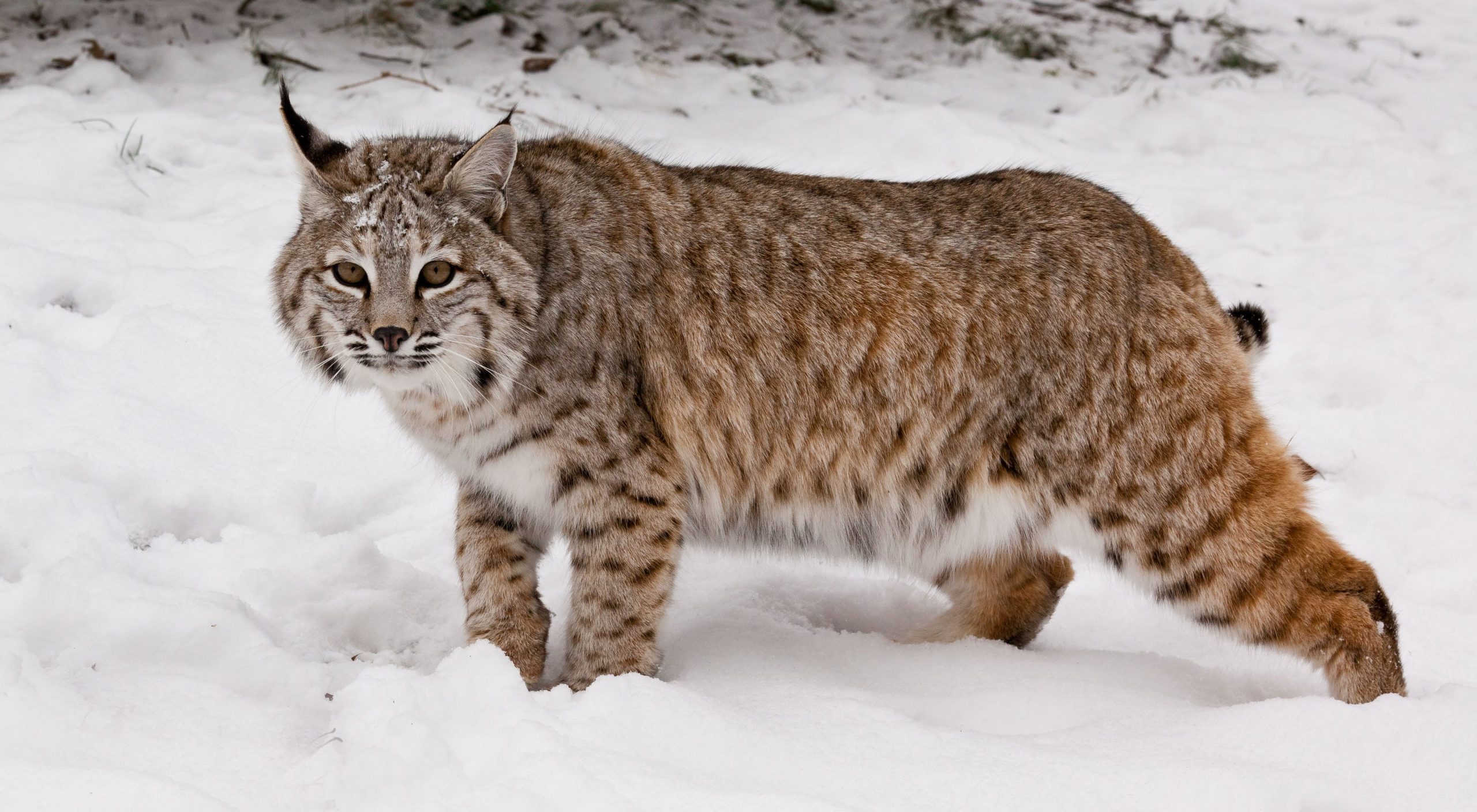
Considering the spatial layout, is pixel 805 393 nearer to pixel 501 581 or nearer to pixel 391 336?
pixel 501 581

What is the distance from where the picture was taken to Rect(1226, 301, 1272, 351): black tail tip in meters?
4.35

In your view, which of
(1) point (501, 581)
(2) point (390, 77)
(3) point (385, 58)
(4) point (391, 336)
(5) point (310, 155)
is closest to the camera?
(4) point (391, 336)

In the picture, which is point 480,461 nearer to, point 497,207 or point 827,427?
point 497,207

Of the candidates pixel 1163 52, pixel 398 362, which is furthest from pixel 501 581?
pixel 1163 52

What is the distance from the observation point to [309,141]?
3.81 m

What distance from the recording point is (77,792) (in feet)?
8.95

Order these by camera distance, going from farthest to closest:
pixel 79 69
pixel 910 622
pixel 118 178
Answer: pixel 79 69 → pixel 118 178 → pixel 910 622

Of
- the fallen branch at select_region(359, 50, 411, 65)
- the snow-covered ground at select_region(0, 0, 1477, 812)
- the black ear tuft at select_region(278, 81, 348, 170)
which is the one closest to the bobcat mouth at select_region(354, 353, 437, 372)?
the black ear tuft at select_region(278, 81, 348, 170)

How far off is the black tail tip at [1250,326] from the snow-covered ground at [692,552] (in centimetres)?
88

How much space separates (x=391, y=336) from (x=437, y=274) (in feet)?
0.74

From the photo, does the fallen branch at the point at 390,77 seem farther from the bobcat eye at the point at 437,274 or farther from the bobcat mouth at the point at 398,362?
the bobcat mouth at the point at 398,362

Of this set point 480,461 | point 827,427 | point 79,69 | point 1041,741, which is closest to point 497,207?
point 480,461

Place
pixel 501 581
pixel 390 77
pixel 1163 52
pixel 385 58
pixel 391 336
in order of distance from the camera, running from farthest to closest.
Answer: pixel 1163 52
pixel 385 58
pixel 390 77
pixel 501 581
pixel 391 336

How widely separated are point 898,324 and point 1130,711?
1.30 m
